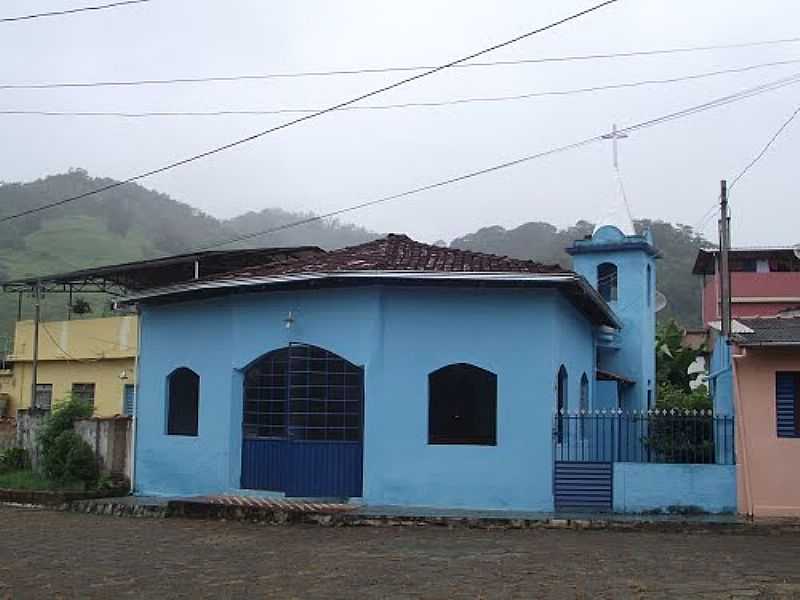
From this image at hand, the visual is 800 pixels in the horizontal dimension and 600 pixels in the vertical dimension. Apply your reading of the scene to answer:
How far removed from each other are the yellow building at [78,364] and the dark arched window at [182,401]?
348 inches

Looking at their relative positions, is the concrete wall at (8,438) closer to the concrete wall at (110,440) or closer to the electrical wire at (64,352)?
the concrete wall at (110,440)

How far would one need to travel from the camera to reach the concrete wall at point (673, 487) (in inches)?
570

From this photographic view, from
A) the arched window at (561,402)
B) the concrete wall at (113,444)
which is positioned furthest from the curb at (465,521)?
the concrete wall at (113,444)

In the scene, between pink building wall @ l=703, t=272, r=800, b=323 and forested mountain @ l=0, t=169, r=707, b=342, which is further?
forested mountain @ l=0, t=169, r=707, b=342

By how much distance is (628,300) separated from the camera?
78.5 feet

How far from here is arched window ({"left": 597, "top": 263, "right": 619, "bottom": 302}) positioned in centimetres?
2430

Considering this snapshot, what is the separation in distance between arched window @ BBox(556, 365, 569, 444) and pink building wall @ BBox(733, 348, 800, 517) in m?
2.65

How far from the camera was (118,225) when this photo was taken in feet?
230

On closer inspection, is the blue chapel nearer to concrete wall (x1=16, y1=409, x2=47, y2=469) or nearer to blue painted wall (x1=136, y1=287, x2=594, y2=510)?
blue painted wall (x1=136, y1=287, x2=594, y2=510)

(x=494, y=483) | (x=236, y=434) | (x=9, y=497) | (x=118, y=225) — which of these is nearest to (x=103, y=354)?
(x=9, y=497)

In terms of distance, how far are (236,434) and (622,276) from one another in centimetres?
1162

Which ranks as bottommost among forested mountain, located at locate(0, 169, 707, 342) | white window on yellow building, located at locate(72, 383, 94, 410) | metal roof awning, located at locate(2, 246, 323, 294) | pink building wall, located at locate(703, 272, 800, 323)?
white window on yellow building, located at locate(72, 383, 94, 410)

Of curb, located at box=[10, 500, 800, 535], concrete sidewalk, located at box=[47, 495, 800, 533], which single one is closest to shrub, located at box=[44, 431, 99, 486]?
concrete sidewalk, located at box=[47, 495, 800, 533]

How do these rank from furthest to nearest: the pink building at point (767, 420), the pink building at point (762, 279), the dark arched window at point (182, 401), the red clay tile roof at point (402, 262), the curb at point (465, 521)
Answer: the pink building at point (762, 279) → the dark arched window at point (182, 401) → the red clay tile roof at point (402, 262) → the pink building at point (767, 420) → the curb at point (465, 521)
